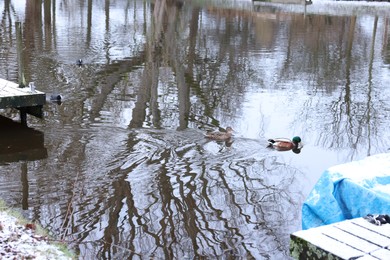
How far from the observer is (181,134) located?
10.6m

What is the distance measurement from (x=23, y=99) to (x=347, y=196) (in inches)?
248

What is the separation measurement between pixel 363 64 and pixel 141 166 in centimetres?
1150

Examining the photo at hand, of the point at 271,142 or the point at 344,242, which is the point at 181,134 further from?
the point at 344,242

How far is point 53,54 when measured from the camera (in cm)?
1784

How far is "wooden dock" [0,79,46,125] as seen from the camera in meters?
10.2

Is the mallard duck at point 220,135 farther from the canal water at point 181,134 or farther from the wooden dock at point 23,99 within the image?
the wooden dock at point 23,99

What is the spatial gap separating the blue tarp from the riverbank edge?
2.27m

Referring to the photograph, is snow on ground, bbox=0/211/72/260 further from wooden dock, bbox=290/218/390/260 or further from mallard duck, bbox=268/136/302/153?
mallard duck, bbox=268/136/302/153

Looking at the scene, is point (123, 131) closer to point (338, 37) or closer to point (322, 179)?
point (322, 179)

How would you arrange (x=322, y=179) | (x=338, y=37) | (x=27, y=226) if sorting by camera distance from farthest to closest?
(x=338, y=37), (x=27, y=226), (x=322, y=179)

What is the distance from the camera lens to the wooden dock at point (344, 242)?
4.01 m

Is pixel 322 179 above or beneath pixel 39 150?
above

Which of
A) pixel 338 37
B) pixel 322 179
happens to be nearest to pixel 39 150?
pixel 322 179

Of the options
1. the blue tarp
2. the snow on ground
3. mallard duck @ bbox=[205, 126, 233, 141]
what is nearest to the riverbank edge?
the snow on ground
